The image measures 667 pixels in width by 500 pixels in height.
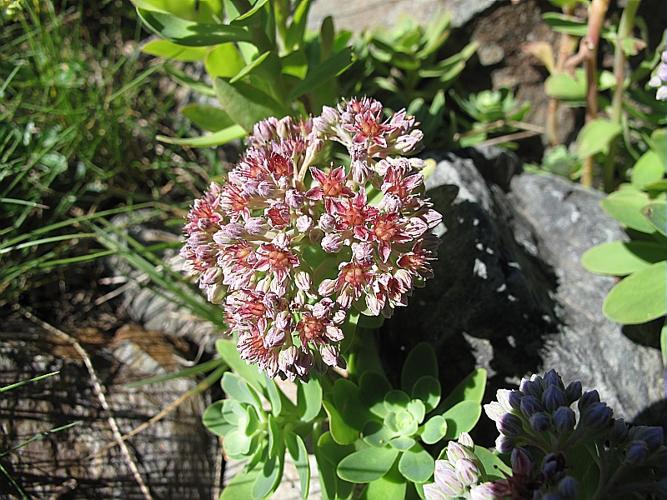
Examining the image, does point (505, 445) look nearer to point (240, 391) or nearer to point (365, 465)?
point (365, 465)

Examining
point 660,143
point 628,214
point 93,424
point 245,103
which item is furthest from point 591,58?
point 93,424

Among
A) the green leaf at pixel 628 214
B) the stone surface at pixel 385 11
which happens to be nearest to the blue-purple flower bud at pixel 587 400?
the green leaf at pixel 628 214

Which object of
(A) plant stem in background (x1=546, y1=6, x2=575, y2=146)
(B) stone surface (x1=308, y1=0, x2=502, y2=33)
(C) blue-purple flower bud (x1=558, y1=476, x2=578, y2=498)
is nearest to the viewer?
(C) blue-purple flower bud (x1=558, y1=476, x2=578, y2=498)

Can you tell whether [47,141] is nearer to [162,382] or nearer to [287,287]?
[162,382]

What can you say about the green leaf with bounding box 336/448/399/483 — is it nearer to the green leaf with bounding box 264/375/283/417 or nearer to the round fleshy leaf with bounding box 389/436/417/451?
the round fleshy leaf with bounding box 389/436/417/451

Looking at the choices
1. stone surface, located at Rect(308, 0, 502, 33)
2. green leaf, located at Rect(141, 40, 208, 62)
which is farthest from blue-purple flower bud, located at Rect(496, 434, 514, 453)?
stone surface, located at Rect(308, 0, 502, 33)

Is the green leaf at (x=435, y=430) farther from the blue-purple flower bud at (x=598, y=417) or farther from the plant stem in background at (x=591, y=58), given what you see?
the plant stem in background at (x=591, y=58)

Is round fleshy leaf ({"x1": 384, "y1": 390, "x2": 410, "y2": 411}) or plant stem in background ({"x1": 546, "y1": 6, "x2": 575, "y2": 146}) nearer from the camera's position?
round fleshy leaf ({"x1": 384, "y1": 390, "x2": 410, "y2": 411})
